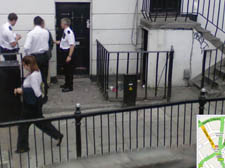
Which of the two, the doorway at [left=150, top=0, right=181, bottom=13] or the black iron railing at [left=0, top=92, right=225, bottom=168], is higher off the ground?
the doorway at [left=150, top=0, right=181, bottom=13]

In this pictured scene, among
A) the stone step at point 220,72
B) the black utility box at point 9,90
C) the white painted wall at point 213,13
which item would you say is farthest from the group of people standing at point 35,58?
the white painted wall at point 213,13

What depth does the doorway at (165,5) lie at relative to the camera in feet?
32.2

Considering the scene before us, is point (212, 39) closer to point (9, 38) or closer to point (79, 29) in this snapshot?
point (79, 29)

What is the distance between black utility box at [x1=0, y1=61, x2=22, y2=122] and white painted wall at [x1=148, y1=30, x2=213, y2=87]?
3.50m

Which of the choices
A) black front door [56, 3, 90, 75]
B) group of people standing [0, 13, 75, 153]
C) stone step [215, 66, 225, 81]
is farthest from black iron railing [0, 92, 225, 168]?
black front door [56, 3, 90, 75]

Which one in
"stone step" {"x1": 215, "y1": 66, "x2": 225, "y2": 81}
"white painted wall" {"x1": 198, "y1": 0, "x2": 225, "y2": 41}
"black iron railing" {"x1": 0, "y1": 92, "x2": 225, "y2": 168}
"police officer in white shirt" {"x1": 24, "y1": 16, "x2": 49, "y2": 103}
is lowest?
"black iron railing" {"x1": 0, "y1": 92, "x2": 225, "y2": 168}

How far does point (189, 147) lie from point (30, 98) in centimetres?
255

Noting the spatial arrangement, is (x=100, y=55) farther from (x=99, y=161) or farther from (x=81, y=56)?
(x=99, y=161)

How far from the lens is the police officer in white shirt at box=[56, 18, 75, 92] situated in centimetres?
848

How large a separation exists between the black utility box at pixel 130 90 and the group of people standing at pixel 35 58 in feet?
5.35

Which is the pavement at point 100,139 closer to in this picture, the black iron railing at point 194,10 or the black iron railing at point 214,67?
the black iron railing at point 214,67

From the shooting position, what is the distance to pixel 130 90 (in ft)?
25.5

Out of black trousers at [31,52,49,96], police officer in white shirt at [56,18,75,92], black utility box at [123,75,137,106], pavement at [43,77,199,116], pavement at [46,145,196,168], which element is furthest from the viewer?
police officer in white shirt at [56,18,75,92]

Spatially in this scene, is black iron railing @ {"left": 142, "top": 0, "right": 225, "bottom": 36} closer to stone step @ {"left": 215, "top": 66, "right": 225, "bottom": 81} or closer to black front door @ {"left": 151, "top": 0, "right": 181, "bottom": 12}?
black front door @ {"left": 151, "top": 0, "right": 181, "bottom": 12}
